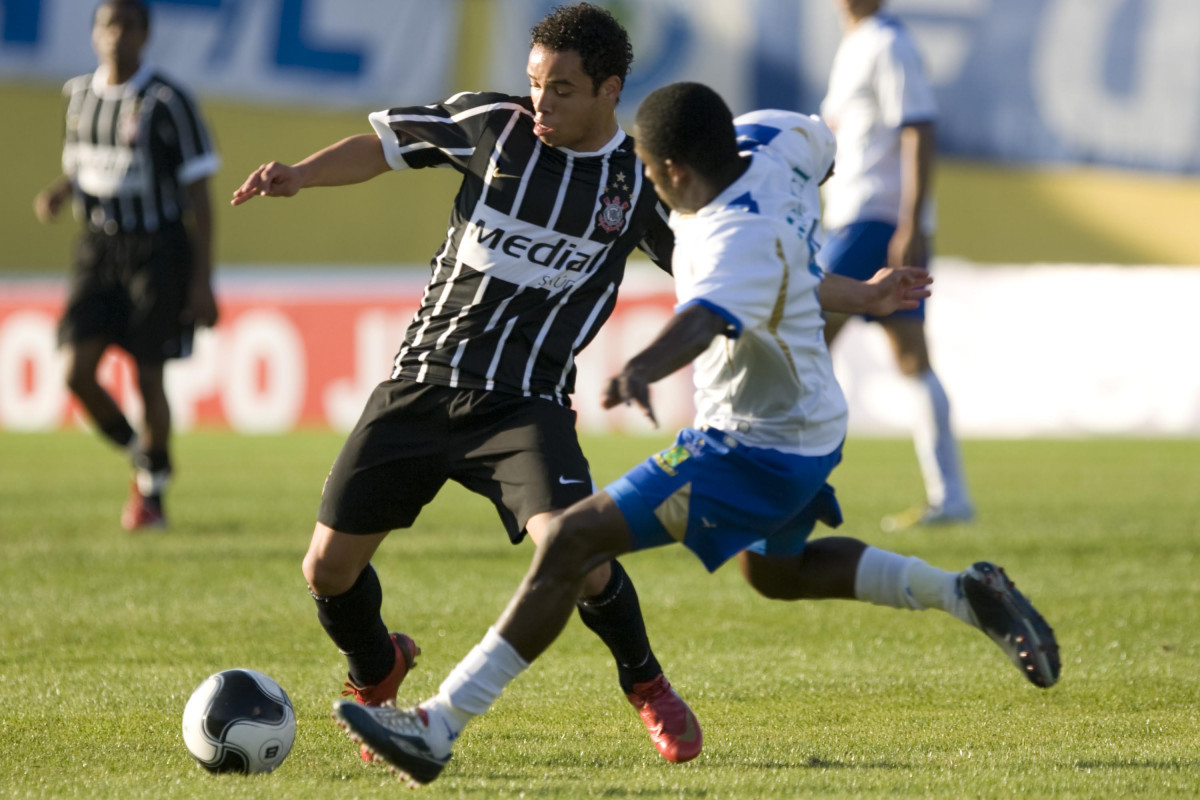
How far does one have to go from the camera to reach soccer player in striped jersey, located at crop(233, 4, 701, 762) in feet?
12.7

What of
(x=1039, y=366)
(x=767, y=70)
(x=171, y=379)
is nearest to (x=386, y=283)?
(x=171, y=379)

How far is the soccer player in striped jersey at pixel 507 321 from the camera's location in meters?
3.87

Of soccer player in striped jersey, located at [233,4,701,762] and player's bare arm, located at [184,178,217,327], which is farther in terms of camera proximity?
player's bare arm, located at [184,178,217,327]

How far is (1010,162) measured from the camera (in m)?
21.5

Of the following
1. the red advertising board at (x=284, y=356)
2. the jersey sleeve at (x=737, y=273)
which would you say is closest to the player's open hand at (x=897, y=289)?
the jersey sleeve at (x=737, y=273)

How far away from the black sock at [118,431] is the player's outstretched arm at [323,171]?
425cm

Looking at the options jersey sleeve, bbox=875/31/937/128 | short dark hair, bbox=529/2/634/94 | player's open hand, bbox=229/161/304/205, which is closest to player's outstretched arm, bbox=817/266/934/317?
short dark hair, bbox=529/2/634/94

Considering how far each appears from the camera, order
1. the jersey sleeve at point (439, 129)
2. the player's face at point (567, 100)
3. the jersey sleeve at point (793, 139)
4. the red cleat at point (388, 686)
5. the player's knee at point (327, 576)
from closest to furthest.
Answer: the jersey sleeve at point (793, 139)
the player's face at point (567, 100)
the player's knee at point (327, 576)
the jersey sleeve at point (439, 129)
the red cleat at point (388, 686)

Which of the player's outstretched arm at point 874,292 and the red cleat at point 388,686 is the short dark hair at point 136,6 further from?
the player's outstretched arm at point 874,292

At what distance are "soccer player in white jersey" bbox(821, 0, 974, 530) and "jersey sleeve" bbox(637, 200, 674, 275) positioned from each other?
3164mm

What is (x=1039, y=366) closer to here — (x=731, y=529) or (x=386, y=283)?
(x=386, y=283)

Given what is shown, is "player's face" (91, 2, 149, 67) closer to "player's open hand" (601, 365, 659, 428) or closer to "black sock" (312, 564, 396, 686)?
"black sock" (312, 564, 396, 686)

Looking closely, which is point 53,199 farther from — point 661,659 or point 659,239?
point 659,239

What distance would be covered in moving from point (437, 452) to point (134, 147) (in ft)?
14.8
